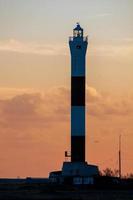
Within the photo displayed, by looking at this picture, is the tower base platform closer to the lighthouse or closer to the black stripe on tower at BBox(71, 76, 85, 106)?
the lighthouse

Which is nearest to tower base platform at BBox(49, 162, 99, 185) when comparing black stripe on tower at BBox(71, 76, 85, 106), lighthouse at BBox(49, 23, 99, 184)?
lighthouse at BBox(49, 23, 99, 184)

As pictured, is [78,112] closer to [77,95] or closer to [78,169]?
[77,95]

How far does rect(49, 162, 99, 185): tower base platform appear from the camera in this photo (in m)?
97.7

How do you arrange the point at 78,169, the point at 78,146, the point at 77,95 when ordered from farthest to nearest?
the point at 78,169 < the point at 77,95 < the point at 78,146

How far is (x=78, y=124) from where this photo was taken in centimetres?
9662

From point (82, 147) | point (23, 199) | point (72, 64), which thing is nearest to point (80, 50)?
point (72, 64)

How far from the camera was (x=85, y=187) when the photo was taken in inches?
3698

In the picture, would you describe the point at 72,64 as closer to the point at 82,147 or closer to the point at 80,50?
the point at 80,50

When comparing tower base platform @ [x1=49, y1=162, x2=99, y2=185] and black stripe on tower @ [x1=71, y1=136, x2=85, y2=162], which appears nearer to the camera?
black stripe on tower @ [x1=71, y1=136, x2=85, y2=162]

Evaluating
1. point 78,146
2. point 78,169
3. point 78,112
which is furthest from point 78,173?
point 78,112

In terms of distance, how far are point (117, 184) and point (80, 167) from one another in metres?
4.12

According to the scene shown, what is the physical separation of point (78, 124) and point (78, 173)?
5051 mm

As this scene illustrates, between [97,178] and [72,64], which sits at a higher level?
[72,64]

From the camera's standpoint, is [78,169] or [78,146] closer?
[78,146]
